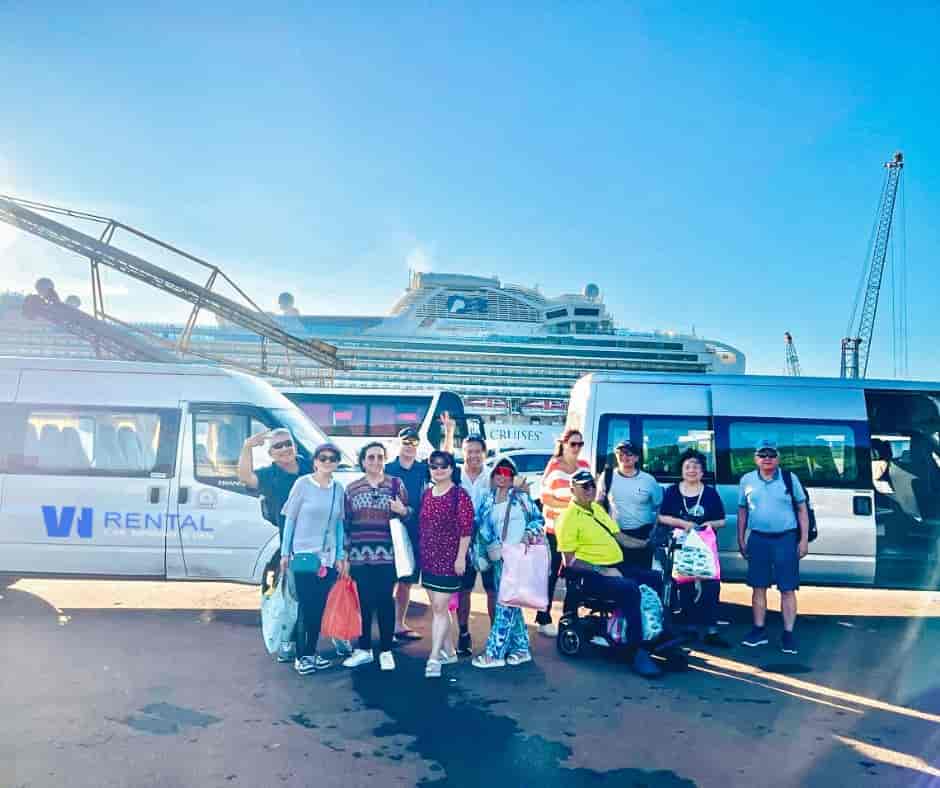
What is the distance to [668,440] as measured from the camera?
21.4 feet

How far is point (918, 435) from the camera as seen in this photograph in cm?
745

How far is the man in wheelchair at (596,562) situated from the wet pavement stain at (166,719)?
8.64 ft

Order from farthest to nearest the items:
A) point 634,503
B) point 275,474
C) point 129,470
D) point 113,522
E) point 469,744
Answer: point 129,470
point 113,522
point 634,503
point 275,474
point 469,744

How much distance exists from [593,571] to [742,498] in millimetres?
1558

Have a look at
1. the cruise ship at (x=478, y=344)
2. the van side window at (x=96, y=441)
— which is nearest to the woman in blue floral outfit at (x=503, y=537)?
the van side window at (x=96, y=441)

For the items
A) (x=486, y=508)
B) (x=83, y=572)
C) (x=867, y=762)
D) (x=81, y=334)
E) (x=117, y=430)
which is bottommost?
(x=867, y=762)

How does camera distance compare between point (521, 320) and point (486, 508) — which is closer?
point (486, 508)

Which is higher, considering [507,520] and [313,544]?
[507,520]

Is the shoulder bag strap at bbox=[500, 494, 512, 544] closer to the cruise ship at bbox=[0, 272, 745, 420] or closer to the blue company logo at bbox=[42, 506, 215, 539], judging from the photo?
the blue company logo at bbox=[42, 506, 215, 539]

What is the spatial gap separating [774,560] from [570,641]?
1.80 meters

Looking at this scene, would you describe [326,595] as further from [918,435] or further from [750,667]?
[918,435]

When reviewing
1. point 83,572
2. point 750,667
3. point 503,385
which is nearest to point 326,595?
point 83,572

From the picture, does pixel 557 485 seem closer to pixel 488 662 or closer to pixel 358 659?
pixel 488 662

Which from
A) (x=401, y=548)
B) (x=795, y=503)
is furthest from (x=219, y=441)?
(x=795, y=503)
